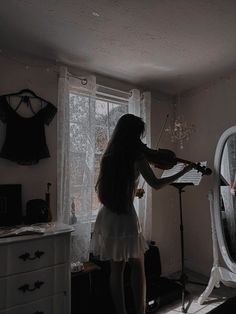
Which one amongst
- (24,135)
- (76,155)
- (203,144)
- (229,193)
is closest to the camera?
(24,135)

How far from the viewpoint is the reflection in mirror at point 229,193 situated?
2318 millimetres

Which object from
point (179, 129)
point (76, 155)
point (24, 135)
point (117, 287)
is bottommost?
point (117, 287)

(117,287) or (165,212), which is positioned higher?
(165,212)

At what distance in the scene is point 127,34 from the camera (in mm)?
1775

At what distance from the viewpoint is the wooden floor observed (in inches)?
81.3

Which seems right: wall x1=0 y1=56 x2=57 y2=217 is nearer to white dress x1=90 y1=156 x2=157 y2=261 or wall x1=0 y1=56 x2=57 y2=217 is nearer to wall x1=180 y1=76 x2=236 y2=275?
white dress x1=90 y1=156 x2=157 y2=261

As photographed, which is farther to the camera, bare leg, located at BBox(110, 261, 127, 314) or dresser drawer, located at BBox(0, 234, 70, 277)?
bare leg, located at BBox(110, 261, 127, 314)

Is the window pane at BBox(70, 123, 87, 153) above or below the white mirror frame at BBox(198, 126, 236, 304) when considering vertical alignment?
above

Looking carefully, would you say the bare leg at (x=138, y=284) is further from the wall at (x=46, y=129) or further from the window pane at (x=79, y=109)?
the window pane at (x=79, y=109)

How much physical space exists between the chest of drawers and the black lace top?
2.08 feet

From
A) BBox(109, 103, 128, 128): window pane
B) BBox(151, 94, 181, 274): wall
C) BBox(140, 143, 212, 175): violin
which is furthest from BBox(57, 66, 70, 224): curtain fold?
BBox(151, 94, 181, 274): wall

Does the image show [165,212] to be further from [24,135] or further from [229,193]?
[24,135]

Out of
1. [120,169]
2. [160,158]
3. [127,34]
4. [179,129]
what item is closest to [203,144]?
[179,129]

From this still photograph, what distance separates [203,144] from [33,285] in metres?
2.17
